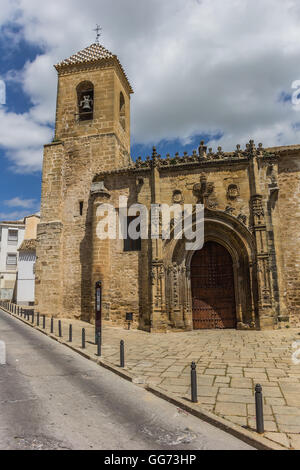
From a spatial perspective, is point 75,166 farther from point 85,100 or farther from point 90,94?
point 90,94

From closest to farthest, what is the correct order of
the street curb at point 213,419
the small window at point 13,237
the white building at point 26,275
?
the street curb at point 213,419 < the white building at point 26,275 < the small window at point 13,237

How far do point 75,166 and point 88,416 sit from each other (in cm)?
1430

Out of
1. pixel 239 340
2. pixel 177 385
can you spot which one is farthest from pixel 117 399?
pixel 239 340

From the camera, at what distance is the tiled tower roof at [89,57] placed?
57.6 ft

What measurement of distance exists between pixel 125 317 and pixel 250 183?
8.47 meters

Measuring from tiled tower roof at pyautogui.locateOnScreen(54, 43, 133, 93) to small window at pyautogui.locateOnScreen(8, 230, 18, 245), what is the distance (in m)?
25.8

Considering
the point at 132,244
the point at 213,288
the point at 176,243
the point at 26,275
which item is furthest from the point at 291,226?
the point at 26,275

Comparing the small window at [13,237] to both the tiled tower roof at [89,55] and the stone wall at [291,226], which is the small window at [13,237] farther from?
the stone wall at [291,226]

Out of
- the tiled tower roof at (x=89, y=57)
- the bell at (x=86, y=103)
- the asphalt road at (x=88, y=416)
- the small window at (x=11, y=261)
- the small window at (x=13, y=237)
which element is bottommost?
the asphalt road at (x=88, y=416)

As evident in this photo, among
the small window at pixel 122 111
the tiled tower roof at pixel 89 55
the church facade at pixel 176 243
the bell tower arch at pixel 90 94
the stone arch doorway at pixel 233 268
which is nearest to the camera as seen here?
the stone arch doorway at pixel 233 268

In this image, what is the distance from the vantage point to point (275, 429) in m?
4.18

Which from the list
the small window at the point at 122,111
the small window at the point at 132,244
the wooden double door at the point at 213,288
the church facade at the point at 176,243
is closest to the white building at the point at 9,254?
the church facade at the point at 176,243

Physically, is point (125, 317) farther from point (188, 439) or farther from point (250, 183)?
point (188, 439)

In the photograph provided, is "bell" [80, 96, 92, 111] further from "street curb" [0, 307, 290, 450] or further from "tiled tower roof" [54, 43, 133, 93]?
"street curb" [0, 307, 290, 450]
